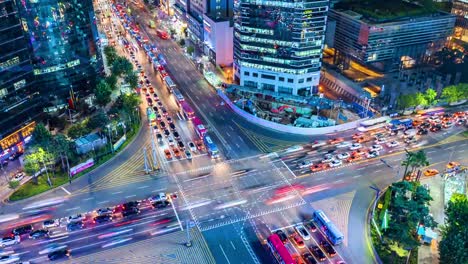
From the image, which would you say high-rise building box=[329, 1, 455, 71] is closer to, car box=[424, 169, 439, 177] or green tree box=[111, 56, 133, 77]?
car box=[424, 169, 439, 177]

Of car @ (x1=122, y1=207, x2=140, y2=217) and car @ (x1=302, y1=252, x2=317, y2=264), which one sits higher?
car @ (x1=122, y1=207, x2=140, y2=217)

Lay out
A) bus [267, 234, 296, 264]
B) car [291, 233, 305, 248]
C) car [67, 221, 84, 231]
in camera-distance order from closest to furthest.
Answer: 1. bus [267, 234, 296, 264]
2. car [291, 233, 305, 248]
3. car [67, 221, 84, 231]

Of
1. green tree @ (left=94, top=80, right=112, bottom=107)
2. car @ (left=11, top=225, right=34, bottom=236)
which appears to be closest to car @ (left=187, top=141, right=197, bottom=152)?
green tree @ (left=94, top=80, right=112, bottom=107)

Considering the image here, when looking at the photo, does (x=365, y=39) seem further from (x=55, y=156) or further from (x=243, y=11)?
(x=55, y=156)

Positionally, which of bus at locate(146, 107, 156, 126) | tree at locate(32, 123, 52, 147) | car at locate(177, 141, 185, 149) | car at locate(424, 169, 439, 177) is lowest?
car at locate(424, 169, 439, 177)

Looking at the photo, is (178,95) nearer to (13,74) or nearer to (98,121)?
(98,121)

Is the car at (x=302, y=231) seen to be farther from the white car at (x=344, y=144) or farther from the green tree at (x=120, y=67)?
the green tree at (x=120, y=67)

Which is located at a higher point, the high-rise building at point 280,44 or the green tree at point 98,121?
the high-rise building at point 280,44

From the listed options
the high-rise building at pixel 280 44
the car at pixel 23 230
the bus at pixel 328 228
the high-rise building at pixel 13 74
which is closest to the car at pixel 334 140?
the high-rise building at pixel 280 44
